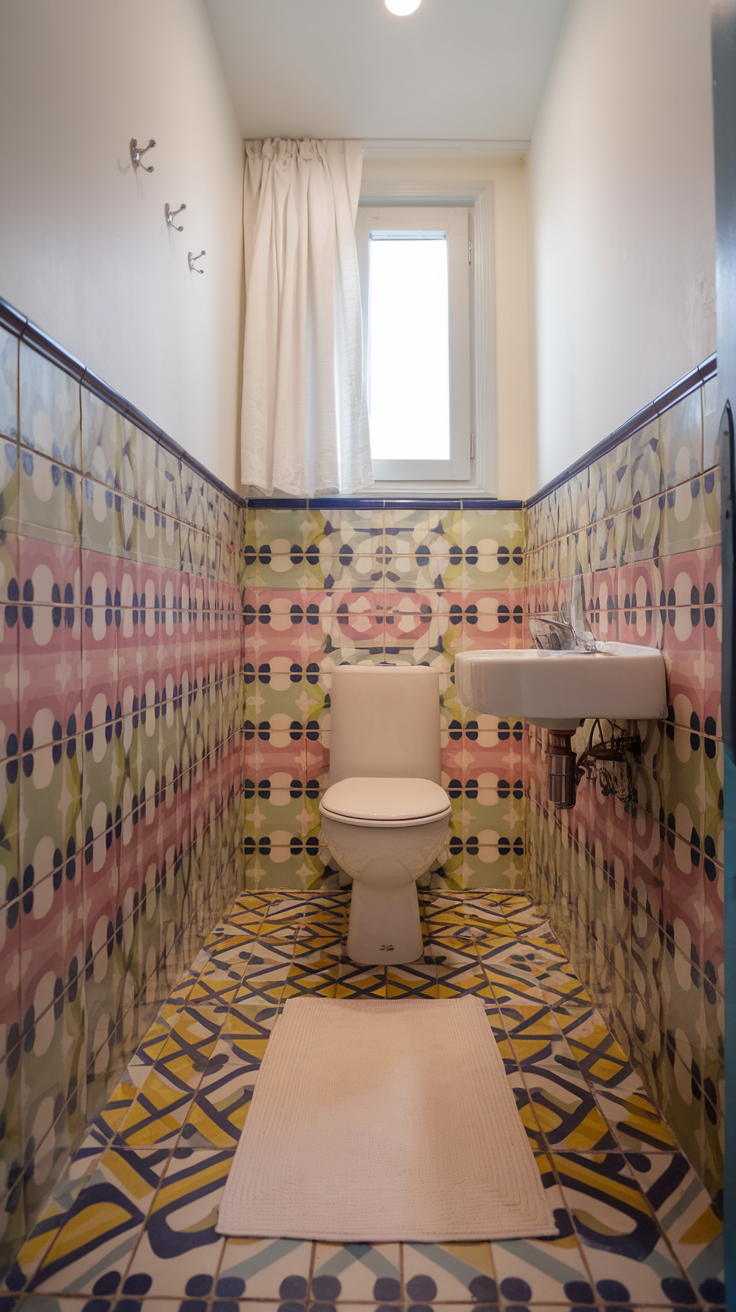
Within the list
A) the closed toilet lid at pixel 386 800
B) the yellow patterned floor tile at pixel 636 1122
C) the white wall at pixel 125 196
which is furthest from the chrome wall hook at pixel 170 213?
the yellow patterned floor tile at pixel 636 1122

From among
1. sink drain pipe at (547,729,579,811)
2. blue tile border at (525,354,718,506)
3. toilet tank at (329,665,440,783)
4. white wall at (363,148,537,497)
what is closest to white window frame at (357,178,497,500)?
white wall at (363,148,537,497)

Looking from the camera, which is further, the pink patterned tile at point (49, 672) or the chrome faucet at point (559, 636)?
the chrome faucet at point (559, 636)

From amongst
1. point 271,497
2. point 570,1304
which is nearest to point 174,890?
point 570,1304

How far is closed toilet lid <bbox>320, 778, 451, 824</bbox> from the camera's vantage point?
6.01ft

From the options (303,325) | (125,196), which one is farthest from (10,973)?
(303,325)

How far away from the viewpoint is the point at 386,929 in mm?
1961

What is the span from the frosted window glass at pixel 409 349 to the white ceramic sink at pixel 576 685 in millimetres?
1449

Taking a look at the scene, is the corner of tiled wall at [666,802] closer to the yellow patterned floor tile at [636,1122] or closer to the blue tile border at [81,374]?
the yellow patterned floor tile at [636,1122]

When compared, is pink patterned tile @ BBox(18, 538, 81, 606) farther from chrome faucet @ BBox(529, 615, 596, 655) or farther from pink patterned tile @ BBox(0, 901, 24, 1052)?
chrome faucet @ BBox(529, 615, 596, 655)

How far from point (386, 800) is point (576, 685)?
768 mm

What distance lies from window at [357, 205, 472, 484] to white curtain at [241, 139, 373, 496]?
18cm

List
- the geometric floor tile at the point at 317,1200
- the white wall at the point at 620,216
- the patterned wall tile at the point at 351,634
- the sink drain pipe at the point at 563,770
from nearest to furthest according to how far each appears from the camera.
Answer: the geometric floor tile at the point at 317,1200
the white wall at the point at 620,216
the sink drain pipe at the point at 563,770
the patterned wall tile at the point at 351,634

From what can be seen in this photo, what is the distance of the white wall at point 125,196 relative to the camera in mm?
1062

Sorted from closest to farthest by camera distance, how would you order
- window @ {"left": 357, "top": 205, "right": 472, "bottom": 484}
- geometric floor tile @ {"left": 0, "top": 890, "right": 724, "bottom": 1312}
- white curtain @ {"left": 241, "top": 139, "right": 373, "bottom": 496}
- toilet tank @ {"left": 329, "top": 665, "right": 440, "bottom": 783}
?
geometric floor tile @ {"left": 0, "top": 890, "right": 724, "bottom": 1312} < toilet tank @ {"left": 329, "top": 665, "right": 440, "bottom": 783} < white curtain @ {"left": 241, "top": 139, "right": 373, "bottom": 496} < window @ {"left": 357, "top": 205, "right": 472, "bottom": 484}
